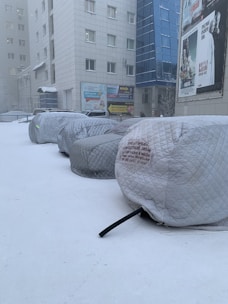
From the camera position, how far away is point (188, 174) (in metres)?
2.08

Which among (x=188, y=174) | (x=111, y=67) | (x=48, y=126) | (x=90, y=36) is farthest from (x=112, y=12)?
(x=188, y=174)

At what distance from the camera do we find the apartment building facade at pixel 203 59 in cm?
1034

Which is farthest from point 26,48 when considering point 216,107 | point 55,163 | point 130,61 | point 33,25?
point 55,163

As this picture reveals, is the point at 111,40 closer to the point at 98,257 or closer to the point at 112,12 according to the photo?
the point at 112,12

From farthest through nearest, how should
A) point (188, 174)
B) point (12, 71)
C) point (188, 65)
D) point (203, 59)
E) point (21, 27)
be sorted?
1. point (12, 71)
2. point (21, 27)
3. point (188, 65)
4. point (203, 59)
5. point (188, 174)

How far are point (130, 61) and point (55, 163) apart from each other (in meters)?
24.9

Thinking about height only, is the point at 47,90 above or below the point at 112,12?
below

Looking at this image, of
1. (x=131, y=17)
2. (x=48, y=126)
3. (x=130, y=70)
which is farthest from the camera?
(x=130, y=70)

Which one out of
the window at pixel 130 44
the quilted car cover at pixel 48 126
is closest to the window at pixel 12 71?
the window at pixel 130 44

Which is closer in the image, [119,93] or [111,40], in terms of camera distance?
[111,40]

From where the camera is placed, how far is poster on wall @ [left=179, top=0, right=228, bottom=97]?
10.4 m

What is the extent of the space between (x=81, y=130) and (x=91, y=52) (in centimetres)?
2118

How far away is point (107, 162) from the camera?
385 cm

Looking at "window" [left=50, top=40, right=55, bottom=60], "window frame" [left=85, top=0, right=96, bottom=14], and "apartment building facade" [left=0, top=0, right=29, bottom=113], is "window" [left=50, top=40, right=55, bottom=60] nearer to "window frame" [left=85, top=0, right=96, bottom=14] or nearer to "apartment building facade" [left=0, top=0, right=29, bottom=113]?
"window frame" [left=85, top=0, right=96, bottom=14]
